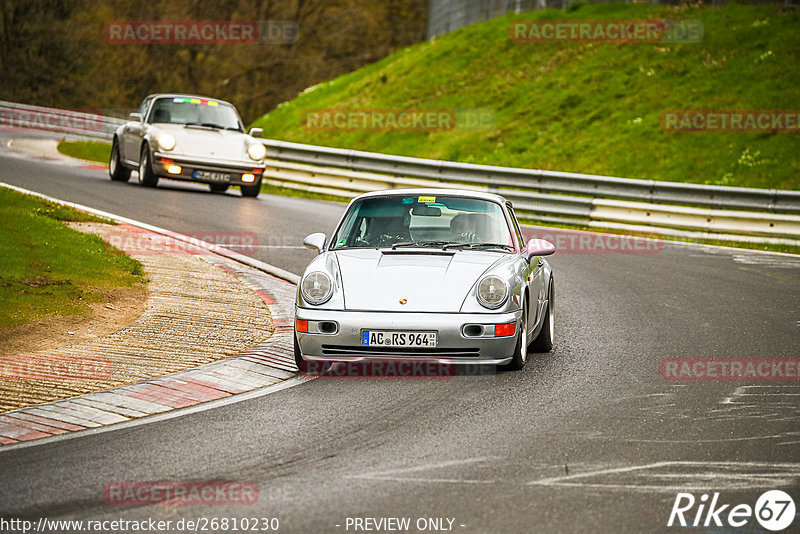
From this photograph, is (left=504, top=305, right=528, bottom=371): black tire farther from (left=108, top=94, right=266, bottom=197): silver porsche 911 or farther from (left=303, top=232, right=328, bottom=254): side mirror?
(left=108, top=94, right=266, bottom=197): silver porsche 911

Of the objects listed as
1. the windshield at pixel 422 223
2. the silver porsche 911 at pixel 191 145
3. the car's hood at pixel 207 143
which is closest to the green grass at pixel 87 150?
the silver porsche 911 at pixel 191 145

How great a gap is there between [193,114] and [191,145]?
1151mm

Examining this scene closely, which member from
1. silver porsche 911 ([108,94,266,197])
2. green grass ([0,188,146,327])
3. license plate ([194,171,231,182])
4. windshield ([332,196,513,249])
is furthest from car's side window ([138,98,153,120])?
windshield ([332,196,513,249])

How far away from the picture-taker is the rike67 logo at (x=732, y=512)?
15.6 feet

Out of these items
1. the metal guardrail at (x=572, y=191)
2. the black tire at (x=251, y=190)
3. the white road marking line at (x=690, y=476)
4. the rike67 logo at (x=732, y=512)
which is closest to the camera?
the rike67 logo at (x=732, y=512)

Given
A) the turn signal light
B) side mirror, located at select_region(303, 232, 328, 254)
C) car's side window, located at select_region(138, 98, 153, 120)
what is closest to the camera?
the turn signal light

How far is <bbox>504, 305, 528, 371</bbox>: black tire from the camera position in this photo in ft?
26.3

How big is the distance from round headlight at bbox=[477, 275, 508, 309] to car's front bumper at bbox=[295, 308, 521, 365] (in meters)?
0.09

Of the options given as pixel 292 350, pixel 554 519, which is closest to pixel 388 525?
pixel 554 519

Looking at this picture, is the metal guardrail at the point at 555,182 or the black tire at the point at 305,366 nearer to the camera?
the black tire at the point at 305,366

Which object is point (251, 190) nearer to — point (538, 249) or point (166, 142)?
point (166, 142)

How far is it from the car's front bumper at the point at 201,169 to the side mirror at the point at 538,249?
12206 mm

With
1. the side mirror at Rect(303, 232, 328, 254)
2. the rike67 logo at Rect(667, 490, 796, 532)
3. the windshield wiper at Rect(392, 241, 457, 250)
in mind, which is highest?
the windshield wiper at Rect(392, 241, 457, 250)

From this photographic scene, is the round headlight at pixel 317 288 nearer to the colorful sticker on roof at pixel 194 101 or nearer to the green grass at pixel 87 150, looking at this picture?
the colorful sticker on roof at pixel 194 101
